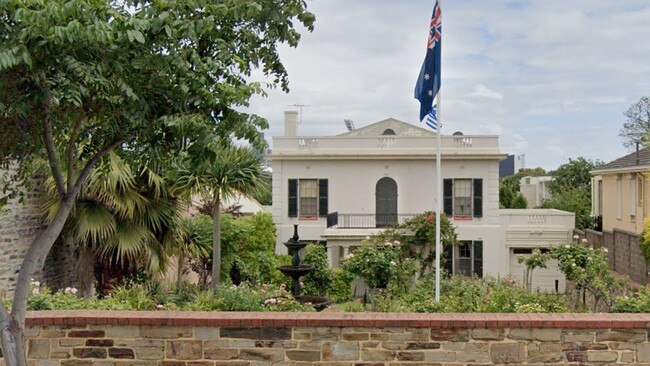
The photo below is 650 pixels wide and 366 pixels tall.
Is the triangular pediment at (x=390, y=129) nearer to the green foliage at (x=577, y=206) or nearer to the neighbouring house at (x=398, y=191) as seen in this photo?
the neighbouring house at (x=398, y=191)

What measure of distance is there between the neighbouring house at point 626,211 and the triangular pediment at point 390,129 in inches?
344

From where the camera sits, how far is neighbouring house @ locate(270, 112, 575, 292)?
87.2 feet

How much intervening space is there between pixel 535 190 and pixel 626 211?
40.9m

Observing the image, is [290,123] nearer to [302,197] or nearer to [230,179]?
[302,197]

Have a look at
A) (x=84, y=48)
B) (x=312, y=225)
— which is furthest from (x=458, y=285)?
(x=312, y=225)

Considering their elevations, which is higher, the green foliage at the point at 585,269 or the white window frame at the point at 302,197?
the white window frame at the point at 302,197

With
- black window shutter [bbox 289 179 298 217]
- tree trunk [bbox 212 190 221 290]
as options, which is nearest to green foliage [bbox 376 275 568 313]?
tree trunk [bbox 212 190 221 290]

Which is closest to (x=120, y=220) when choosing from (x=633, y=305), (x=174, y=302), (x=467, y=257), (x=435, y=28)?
(x=174, y=302)

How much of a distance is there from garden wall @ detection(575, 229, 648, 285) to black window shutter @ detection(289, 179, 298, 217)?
40.2 feet

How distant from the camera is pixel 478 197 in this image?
87.1ft

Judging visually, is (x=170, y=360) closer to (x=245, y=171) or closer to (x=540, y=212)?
(x=245, y=171)

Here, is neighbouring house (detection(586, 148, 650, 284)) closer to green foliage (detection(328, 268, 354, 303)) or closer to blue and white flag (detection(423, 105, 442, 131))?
green foliage (detection(328, 268, 354, 303))

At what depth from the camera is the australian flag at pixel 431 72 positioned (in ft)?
35.9

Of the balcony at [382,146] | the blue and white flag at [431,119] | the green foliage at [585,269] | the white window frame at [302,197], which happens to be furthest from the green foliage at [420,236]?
the blue and white flag at [431,119]
